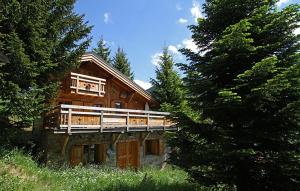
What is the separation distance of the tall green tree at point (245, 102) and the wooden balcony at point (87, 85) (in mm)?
11402

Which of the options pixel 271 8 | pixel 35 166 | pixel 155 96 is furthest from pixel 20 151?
pixel 155 96

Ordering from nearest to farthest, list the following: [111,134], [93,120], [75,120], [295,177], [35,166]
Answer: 1. [295,177]
2. [35,166]
3. [75,120]
4. [93,120]
5. [111,134]

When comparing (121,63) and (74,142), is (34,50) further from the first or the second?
(121,63)

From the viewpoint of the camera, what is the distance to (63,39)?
17.7 m

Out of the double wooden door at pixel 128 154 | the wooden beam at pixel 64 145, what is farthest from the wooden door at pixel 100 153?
the wooden beam at pixel 64 145

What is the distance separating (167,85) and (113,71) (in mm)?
7731

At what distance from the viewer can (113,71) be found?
2595 centimetres

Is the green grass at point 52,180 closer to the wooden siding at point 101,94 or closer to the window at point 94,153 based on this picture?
the window at point 94,153

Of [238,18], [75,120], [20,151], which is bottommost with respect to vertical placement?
[20,151]

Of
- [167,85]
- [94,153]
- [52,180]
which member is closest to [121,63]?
[167,85]

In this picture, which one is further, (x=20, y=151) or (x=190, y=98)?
(x=20, y=151)

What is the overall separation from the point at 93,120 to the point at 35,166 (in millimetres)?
4584

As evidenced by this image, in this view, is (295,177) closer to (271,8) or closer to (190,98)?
(190,98)

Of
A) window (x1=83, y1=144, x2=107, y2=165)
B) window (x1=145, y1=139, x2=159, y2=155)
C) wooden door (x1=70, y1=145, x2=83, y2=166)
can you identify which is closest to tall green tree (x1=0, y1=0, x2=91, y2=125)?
wooden door (x1=70, y1=145, x2=83, y2=166)
